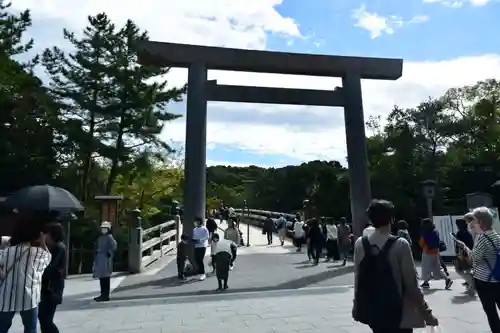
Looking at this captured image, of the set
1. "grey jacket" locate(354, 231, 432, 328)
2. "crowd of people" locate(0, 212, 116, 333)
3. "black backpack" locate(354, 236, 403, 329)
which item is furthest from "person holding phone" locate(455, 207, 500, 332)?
"crowd of people" locate(0, 212, 116, 333)

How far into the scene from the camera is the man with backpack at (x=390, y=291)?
10.4 feet

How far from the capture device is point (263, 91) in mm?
13430

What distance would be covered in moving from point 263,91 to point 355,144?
125 inches

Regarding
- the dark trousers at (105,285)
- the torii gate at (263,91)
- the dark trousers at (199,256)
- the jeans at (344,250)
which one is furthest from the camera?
the jeans at (344,250)

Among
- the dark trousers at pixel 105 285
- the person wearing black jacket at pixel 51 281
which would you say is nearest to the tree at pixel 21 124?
the dark trousers at pixel 105 285

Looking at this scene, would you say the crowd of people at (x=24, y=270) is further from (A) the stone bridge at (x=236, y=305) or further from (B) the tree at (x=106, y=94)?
(B) the tree at (x=106, y=94)

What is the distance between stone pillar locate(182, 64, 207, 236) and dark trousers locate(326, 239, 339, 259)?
5.57m

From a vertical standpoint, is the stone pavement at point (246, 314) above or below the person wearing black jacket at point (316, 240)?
below

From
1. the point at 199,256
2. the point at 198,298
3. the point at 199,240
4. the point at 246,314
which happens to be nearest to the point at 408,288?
the point at 246,314

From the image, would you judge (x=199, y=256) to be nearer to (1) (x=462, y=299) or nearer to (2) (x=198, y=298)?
(2) (x=198, y=298)

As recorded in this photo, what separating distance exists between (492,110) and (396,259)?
24141mm

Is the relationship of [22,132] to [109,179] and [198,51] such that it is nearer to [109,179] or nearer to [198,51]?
[109,179]

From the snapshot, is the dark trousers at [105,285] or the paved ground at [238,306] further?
the dark trousers at [105,285]

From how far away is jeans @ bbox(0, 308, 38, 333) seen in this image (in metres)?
3.98
